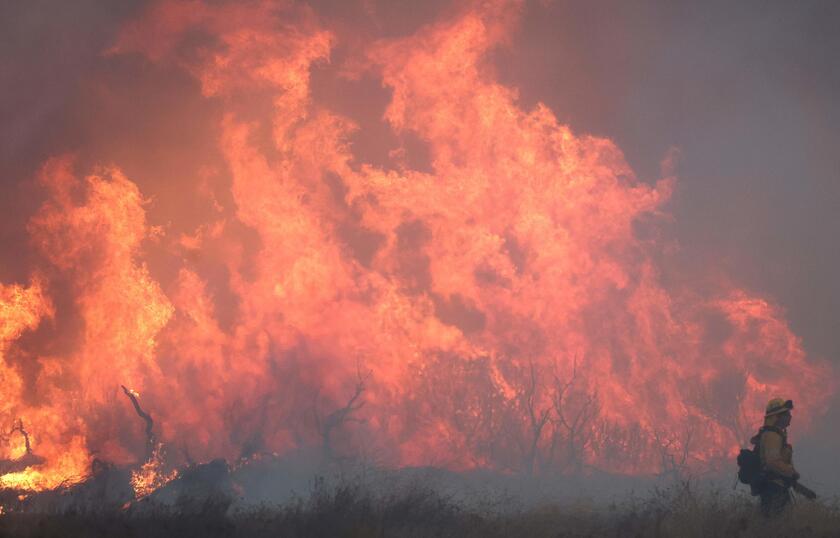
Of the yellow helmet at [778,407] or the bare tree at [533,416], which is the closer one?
the yellow helmet at [778,407]

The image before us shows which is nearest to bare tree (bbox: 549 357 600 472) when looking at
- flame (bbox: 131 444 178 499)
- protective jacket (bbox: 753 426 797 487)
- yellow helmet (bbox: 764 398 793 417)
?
flame (bbox: 131 444 178 499)

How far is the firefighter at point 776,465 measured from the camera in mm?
10320

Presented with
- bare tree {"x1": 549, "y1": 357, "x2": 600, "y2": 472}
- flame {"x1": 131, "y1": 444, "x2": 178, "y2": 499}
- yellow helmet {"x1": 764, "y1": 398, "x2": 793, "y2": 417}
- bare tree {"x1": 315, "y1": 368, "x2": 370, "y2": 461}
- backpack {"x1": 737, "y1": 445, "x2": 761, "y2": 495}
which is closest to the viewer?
backpack {"x1": 737, "y1": 445, "x2": 761, "y2": 495}

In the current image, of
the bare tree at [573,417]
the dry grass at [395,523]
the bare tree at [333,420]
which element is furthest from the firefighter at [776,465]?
the bare tree at [573,417]

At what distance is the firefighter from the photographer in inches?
406

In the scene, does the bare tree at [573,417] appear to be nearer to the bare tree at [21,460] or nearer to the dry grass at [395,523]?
the bare tree at [21,460]

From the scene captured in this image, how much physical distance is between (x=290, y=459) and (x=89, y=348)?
1350cm

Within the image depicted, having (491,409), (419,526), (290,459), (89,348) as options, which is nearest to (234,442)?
(290,459)

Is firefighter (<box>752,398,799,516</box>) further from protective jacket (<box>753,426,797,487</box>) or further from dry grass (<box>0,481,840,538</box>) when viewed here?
dry grass (<box>0,481,840,538</box>)

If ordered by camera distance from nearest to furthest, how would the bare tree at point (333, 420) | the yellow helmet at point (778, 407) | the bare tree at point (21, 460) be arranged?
the yellow helmet at point (778, 407) < the bare tree at point (21, 460) < the bare tree at point (333, 420)

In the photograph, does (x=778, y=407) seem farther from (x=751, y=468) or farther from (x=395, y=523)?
(x=395, y=523)

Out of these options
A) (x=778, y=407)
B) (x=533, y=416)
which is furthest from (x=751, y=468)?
(x=533, y=416)

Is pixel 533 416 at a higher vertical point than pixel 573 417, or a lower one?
lower

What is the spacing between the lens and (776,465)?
34.1ft
